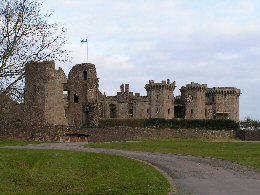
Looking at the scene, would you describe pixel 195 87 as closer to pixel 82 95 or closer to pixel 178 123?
pixel 178 123

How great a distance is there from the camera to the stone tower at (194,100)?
91.8m

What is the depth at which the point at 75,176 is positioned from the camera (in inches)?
874

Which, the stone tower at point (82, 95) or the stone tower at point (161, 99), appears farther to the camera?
the stone tower at point (161, 99)

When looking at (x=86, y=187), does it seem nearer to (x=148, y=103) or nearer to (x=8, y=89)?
(x=8, y=89)

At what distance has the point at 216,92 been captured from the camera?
99.2 metres

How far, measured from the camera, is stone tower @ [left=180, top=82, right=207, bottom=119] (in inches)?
3612

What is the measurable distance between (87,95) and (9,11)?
45.2 metres

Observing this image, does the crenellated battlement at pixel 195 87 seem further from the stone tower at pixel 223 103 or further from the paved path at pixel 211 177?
the paved path at pixel 211 177

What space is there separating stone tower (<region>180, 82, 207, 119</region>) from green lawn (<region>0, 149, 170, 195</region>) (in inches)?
2488

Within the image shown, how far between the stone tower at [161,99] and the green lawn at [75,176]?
195 ft

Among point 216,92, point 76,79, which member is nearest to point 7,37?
point 76,79

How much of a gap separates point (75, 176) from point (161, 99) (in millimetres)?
68233

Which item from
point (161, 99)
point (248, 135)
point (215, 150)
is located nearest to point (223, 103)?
point (161, 99)

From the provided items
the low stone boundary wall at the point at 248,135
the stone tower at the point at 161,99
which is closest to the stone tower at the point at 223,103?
the stone tower at the point at 161,99
